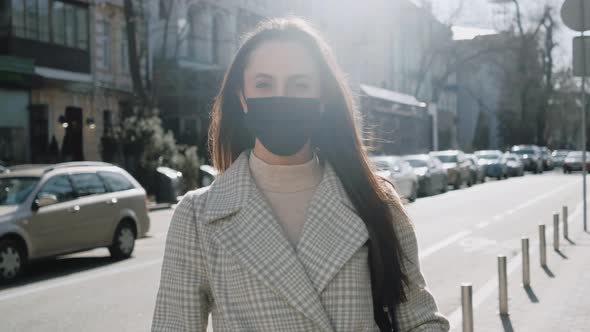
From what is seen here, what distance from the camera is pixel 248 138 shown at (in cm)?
281

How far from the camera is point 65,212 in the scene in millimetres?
12469

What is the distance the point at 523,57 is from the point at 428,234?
54.1 meters

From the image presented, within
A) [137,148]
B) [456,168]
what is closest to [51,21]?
[137,148]

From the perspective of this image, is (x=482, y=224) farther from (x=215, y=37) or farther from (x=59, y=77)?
(x=215, y=37)

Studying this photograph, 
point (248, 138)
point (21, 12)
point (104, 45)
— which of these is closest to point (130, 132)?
point (21, 12)

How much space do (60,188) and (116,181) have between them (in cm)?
160

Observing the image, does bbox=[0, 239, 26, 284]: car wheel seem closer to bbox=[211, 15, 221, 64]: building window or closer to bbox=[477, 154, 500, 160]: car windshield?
bbox=[211, 15, 221, 64]: building window

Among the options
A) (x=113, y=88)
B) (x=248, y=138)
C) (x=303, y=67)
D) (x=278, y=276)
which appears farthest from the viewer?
(x=113, y=88)

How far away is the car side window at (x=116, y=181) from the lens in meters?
14.0

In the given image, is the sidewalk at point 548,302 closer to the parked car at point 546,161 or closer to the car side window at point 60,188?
the car side window at point 60,188

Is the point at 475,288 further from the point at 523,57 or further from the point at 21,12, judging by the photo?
the point at 523,57

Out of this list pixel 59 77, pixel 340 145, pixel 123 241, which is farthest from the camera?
pixel 59 77

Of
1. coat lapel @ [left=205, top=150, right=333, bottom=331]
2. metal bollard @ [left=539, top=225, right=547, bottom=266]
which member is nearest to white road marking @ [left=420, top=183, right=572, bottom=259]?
metal bollard @ [left=539, top=225, right=547, bottom=266]

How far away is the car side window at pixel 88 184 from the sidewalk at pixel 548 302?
6.27 meters
